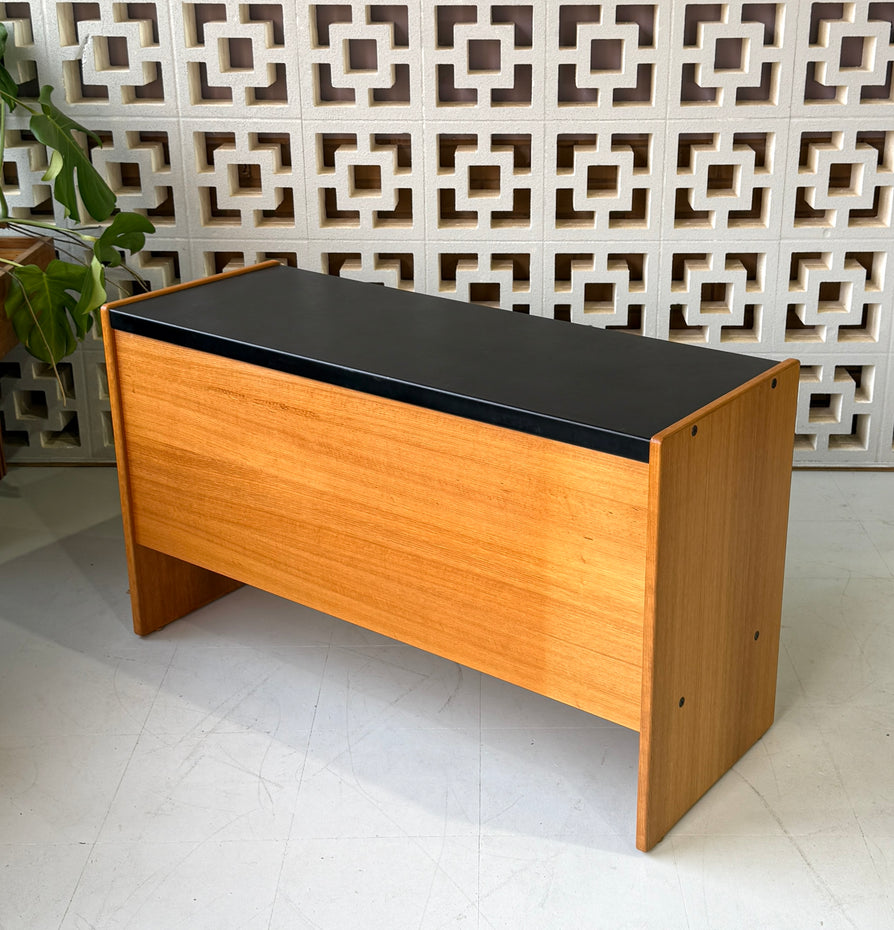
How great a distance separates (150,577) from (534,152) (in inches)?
63.3

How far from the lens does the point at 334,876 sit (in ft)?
6.86

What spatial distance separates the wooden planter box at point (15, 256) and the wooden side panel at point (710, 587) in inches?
82.0

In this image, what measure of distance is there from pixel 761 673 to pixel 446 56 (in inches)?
76.2

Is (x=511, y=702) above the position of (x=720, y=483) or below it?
below

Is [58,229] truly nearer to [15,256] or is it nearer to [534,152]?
[15,256]

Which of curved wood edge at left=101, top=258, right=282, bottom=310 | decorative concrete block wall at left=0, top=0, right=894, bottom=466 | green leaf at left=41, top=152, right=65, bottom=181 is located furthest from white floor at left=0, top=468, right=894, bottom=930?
green leaf at left=41, top=152, right=65, bottom=181

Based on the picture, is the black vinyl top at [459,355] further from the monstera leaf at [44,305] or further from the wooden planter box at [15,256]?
the wooden planter box at [15,256]

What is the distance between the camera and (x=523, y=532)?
6.82 feet

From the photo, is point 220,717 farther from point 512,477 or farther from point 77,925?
point 512,477

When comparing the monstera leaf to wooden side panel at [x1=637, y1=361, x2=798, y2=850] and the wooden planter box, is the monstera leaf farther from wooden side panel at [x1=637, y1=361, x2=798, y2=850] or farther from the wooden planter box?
wooden side panel at [x1=637, y1=361, x2=798, y2=850]

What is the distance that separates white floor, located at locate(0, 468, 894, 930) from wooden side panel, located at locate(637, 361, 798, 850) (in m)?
0.12

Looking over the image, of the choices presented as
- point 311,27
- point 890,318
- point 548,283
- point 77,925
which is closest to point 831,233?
point 890,318

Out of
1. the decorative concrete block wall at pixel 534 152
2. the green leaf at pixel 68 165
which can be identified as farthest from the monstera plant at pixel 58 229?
the decorative concrete block wall at pixel 534 152

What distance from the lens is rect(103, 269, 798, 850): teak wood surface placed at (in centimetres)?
197
